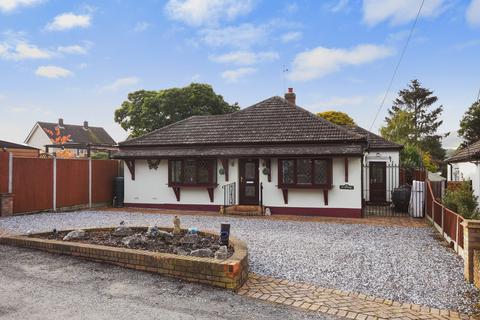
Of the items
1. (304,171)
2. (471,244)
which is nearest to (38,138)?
(304,171)

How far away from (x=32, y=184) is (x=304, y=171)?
412 inches

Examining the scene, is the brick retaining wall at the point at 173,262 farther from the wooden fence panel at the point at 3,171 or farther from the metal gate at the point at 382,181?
the metal gate at the point at 382,181

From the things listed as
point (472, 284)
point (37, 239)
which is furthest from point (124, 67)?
point (472, 284)

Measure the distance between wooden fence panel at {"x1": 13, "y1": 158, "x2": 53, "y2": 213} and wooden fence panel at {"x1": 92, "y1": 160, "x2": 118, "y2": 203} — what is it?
230 cm

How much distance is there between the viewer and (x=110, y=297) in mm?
4957

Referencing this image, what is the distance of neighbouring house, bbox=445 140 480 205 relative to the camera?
12.2m

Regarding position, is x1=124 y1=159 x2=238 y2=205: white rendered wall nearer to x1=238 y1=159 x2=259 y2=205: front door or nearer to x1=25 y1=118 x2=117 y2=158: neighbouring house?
x1=238 y1=159 x2=259 y2=205: front door

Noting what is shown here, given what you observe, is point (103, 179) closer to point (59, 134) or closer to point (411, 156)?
point (411, 156)

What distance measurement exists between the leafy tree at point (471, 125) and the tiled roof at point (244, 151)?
2918cm

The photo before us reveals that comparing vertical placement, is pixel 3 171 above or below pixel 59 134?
below

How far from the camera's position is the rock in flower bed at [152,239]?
6.56 metres

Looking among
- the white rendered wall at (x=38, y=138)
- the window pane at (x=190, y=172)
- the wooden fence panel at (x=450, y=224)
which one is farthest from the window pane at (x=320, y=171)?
the white rendered wall at (x=38, y=138)

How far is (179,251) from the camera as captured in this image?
6.44 m

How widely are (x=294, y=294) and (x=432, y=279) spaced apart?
2572mm
